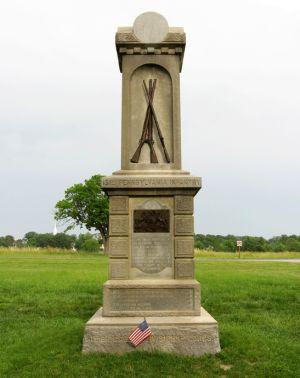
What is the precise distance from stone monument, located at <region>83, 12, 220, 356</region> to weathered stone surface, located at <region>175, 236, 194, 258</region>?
20 mm

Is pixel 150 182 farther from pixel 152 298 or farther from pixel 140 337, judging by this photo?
pixel 140 337

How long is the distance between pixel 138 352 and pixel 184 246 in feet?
7.57

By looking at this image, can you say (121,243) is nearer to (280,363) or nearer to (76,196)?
(280,363)

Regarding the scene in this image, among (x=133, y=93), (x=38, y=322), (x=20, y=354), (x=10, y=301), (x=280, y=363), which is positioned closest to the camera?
(x=280, y=363)

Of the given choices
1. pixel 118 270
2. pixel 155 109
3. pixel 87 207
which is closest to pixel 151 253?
pixel 118 270

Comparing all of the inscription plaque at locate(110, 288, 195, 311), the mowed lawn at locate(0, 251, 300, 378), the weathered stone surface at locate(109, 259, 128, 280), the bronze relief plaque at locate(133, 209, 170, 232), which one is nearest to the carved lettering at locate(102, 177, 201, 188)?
the bronze relief plaque at locate(133, 209, 170, 232)

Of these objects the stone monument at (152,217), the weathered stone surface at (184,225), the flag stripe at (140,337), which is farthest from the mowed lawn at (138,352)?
the weathered stone surface at (184,225)

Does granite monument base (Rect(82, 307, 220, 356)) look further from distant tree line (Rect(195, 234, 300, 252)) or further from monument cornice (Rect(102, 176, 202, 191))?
distant tree line (Rect(195, 234, 300, 252))

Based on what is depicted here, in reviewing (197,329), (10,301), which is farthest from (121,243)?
(10,301)

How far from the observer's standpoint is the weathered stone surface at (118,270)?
9055mm

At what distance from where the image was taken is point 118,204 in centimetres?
920

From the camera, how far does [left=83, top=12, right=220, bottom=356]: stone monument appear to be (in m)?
8.26

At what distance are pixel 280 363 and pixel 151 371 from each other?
A: 7.64 feet

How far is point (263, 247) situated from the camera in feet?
308
